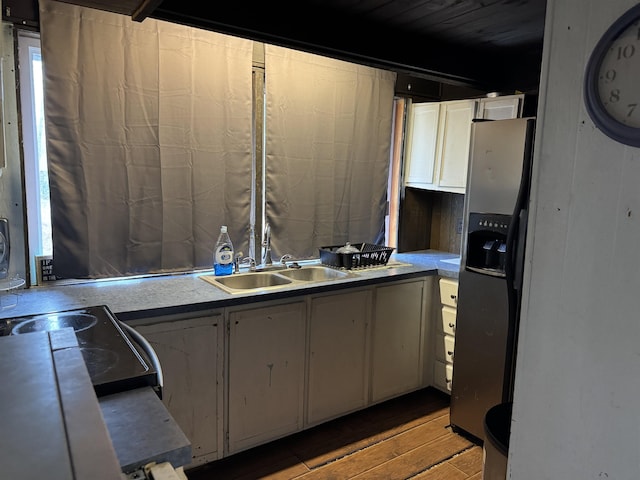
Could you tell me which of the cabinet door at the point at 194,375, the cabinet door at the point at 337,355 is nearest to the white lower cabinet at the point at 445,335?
the cabinet door at the point at 337,355

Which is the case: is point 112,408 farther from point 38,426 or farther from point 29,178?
point 29,178

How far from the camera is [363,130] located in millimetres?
3260

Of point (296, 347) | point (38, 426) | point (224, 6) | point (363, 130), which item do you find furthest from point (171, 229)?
point (38, 426)

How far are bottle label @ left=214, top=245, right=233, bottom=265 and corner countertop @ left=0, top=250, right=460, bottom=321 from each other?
111mm

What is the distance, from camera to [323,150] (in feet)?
10.1

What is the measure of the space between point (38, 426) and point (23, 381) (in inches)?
7.5

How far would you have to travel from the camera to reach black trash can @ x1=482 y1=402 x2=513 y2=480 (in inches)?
62.9

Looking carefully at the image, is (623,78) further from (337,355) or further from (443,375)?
(443,375)

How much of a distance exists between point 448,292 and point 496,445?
1498 mm

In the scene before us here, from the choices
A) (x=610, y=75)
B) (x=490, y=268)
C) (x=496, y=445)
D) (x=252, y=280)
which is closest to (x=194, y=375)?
(x=252, y=280)

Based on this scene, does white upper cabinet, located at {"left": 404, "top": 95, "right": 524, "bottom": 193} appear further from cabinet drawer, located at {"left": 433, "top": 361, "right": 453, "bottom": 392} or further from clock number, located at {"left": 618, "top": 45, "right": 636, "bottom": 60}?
clock number, located at {"left": 618, "top": 45, "right": 636, "bottom": 60}

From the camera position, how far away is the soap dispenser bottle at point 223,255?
2709 mm

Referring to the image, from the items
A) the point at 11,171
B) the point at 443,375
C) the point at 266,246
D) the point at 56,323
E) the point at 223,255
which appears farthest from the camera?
the point at 443,375

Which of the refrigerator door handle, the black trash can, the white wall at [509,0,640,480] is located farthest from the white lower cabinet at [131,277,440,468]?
the white wall at [509,0,640,480]
